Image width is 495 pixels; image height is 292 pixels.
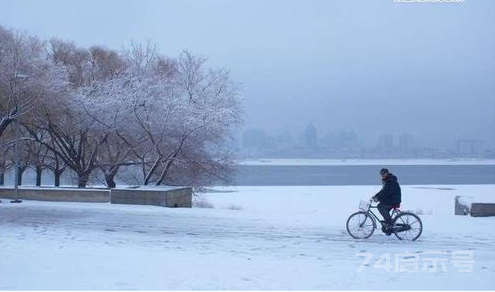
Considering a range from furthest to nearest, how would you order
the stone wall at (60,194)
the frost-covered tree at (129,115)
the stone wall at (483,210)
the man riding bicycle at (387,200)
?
the frost-covered tree at (129,115) → the stone wall at (60,194) → the stone wall at (483,210) → the man riding bicycle at (387,200)

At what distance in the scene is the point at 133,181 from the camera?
33062 mm

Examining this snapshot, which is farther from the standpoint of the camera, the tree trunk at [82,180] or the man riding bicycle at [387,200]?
the tree trunk at [82,180]

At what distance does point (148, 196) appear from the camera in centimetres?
2092

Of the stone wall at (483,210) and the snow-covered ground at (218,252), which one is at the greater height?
the stone wall at (483,210)

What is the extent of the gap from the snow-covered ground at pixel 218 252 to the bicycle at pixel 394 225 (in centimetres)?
20

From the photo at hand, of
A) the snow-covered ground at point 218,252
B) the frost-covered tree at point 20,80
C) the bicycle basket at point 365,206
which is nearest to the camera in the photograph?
the snow-covered ground at point 218,252

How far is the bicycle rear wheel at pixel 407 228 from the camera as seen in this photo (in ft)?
43.2

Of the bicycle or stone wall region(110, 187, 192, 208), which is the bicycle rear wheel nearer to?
the bicycle

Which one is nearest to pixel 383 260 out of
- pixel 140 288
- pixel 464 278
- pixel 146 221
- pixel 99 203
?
pixel 464 278

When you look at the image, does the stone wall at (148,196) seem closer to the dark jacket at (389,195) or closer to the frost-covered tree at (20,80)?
the frost-covered tree at (20,80)

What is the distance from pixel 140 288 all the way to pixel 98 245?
4070 mm

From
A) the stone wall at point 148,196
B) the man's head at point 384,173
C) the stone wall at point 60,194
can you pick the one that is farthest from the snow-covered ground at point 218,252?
the stone wall at point 60,194

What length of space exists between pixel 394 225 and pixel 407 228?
28 centimetres

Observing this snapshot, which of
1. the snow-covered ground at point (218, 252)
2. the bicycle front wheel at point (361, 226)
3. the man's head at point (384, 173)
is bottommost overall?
the snow-covered ground at point (218, 252)
